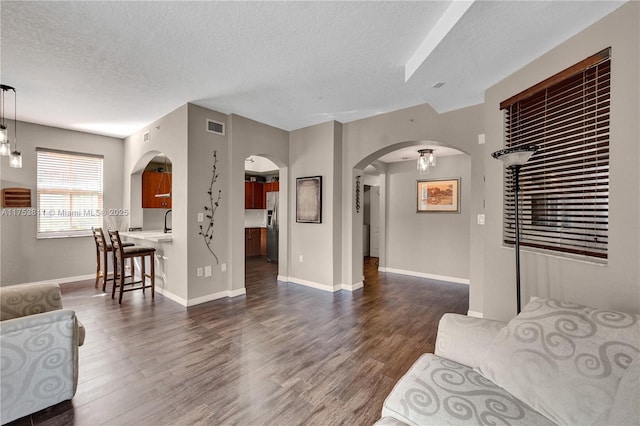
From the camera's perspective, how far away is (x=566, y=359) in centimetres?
119

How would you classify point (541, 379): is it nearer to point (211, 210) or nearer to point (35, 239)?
point (211, 210)

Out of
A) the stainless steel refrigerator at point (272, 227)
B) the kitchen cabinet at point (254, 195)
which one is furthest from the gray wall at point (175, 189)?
the kitchen cabinet at point (254, 195)

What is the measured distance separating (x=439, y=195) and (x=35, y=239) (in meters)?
7.07

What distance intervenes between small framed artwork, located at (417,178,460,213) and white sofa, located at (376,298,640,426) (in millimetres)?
4160

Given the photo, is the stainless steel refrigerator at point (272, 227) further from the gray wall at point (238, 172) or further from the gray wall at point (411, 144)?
the gray wall at point (411, 144)

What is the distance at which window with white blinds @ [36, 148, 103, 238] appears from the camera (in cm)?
481

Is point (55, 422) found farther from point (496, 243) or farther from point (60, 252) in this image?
point (60, 252)

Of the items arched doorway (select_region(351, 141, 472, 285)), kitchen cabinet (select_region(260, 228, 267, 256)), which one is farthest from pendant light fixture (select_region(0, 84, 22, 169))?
kitchen cabinet (select_region(260, 228, 267, 256))

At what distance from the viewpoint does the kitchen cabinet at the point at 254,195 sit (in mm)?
7742

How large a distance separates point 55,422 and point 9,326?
0.65 metres

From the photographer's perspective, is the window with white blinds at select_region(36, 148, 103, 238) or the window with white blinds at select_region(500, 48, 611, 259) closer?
the window with white blinds at select_region(500, 48, 611, 259)

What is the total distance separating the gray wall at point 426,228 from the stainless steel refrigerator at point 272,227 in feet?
8.75

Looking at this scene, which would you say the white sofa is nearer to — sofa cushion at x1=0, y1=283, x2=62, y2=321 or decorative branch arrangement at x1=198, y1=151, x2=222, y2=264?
sofa cushion at x1=0, y1=283, x2=62, y2=321

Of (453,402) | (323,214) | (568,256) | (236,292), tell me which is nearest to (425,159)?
(323,214)
